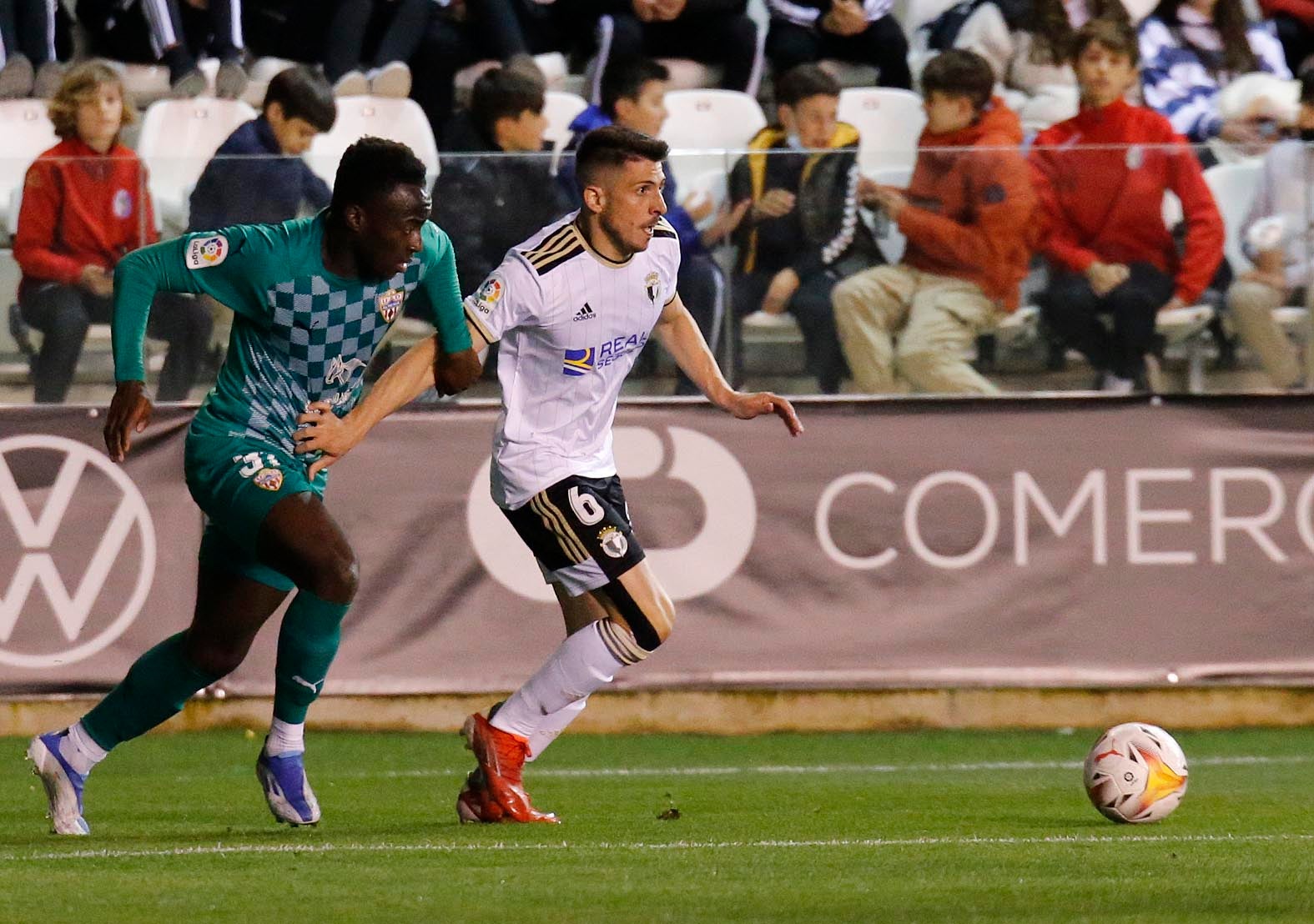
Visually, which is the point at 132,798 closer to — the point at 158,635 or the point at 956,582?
the point at 158,635

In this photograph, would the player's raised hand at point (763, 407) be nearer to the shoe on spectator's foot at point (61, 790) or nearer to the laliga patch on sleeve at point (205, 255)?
the laliga patch on sleeve at point (205, 255)

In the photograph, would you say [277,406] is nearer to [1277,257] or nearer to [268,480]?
[268,480]

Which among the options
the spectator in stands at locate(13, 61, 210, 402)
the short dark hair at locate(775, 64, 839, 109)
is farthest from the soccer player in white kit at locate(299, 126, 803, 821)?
the short dark hair at locate(775, 64, 839, 109)

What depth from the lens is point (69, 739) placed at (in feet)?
20.4

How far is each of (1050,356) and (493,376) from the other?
2.45 metres

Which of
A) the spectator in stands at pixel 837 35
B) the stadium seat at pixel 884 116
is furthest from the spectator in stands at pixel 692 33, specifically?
the stadium seat at pixel 884 116

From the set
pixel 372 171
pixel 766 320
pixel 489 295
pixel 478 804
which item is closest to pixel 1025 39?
pixel 766 320

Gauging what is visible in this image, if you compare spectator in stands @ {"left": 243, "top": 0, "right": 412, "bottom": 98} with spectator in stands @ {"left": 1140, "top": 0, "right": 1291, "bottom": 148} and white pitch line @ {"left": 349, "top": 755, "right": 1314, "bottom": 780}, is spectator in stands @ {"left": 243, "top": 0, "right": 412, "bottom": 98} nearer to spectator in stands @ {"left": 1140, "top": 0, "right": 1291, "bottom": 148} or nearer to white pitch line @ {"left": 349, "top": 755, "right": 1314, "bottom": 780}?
spectator in stands @ {"left": 1140, "top": 0, "right": 1291, "bottom": 148}

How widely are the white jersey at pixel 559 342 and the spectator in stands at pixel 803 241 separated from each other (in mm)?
3035

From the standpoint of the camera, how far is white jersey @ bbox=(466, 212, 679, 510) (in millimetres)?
6430

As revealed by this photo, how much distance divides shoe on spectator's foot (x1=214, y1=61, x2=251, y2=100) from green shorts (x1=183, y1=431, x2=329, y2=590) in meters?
6.28

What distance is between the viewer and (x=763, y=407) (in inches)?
264

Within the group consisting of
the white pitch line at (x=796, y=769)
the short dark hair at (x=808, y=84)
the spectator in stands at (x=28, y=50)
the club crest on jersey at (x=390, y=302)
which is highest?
the club crest on jersey at (x=390, y=302)

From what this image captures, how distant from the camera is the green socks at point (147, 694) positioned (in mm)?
6203
